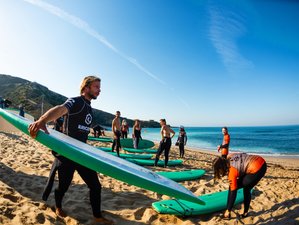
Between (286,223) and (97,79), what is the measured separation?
3.34 meters

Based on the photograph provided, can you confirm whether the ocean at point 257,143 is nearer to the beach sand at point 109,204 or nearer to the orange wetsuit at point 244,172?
the beach sand at point 109,204

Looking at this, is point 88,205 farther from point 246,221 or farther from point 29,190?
point 246,221

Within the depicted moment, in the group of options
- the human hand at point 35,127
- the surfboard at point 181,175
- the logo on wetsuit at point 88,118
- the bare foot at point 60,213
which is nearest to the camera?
the human hand at point 35,127

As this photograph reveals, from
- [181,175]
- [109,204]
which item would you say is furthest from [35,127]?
[181,175]

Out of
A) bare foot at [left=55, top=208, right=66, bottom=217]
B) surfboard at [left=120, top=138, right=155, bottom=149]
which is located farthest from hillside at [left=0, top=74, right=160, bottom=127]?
bare foot at [left=55, top=208, right=66, bottom=217]

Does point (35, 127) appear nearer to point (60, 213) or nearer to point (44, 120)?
point (44, 120)

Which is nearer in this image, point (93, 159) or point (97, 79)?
point (93, 159)

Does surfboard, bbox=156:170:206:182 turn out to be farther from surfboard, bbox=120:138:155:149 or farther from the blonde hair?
surfboard, bbox=120:138:155:149

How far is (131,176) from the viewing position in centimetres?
218

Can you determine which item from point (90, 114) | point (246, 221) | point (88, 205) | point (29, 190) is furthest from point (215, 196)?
point (29, 190)

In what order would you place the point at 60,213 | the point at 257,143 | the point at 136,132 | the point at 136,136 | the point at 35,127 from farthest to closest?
the point at 257,143 → the point at 136,136 → the point at 136,132 → the point at 60,213 → the point at 35,127

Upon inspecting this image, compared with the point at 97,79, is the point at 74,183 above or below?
Result: below

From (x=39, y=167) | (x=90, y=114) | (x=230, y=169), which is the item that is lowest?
(x=39, y=167)

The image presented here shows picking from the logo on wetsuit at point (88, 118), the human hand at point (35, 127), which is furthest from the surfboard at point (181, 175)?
the human hand at point (35, 127)
